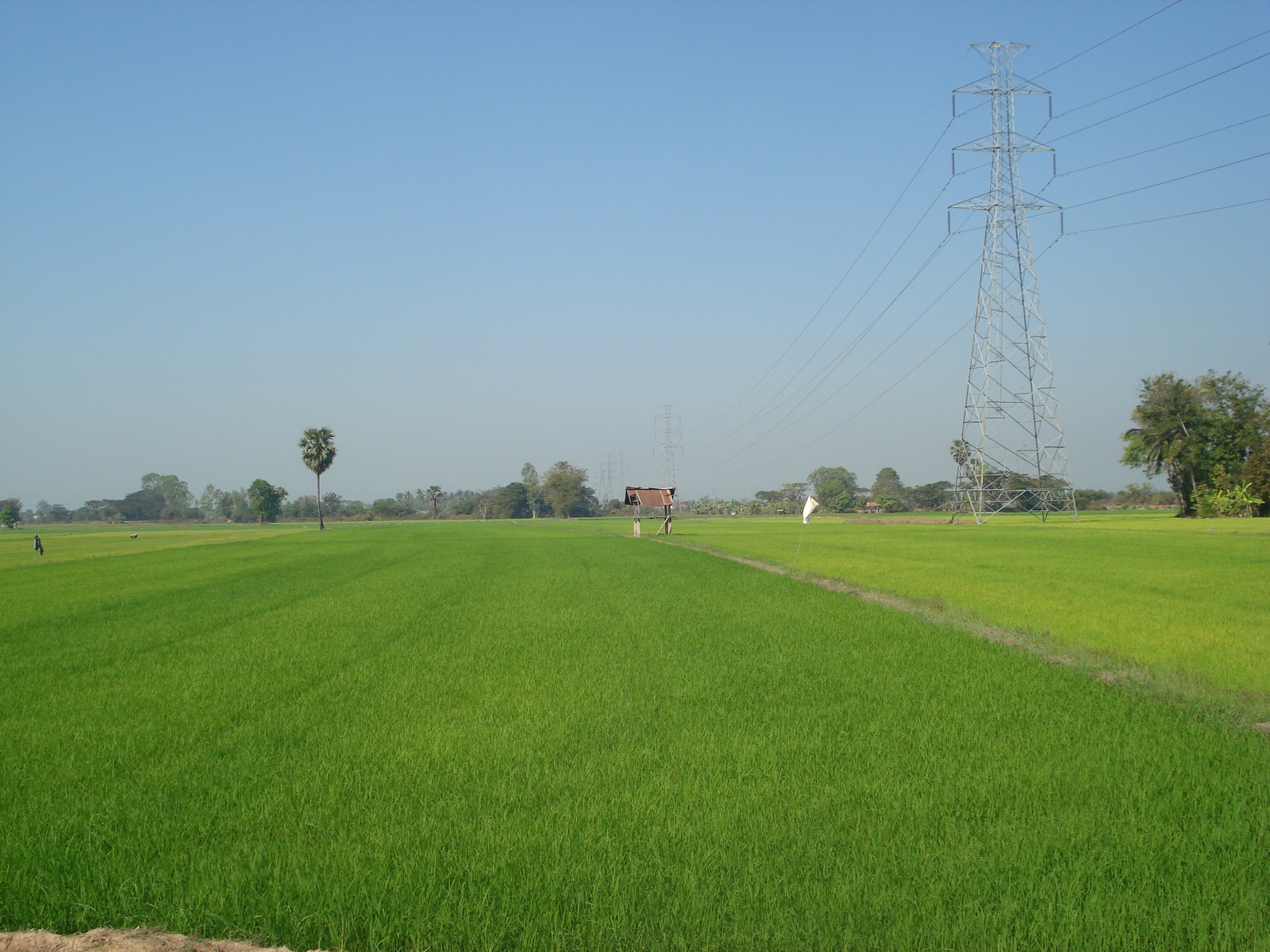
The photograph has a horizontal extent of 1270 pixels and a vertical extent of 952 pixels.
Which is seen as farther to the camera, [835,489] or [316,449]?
[835,489]

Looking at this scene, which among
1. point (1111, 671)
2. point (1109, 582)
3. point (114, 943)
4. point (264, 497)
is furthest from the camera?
point (264, 497)

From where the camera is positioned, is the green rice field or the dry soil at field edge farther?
the green rice field

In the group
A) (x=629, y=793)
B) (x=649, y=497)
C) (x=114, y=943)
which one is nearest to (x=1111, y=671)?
(x=629, y=793)

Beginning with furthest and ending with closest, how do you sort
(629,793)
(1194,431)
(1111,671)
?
(1194,431) → (1111,671) → (629,793)

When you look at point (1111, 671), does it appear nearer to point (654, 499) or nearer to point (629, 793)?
point (629, 793)

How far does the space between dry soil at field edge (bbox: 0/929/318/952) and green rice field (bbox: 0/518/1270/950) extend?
0.14 meters

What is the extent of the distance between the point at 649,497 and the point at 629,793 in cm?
6212

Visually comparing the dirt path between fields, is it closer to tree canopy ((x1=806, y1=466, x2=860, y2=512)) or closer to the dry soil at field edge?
the dry soil at field edge

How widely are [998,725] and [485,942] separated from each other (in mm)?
5382

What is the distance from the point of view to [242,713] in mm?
7961

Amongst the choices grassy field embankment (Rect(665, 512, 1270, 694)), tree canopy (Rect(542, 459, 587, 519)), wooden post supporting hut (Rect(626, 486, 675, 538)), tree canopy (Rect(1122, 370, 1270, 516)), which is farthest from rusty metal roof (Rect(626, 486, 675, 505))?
tree canopy (Rect(542, 459, 587, 519))

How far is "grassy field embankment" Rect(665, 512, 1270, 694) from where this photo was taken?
36.3 ft

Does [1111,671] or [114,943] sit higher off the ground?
[114,943]

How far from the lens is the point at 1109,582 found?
19.1 meters
